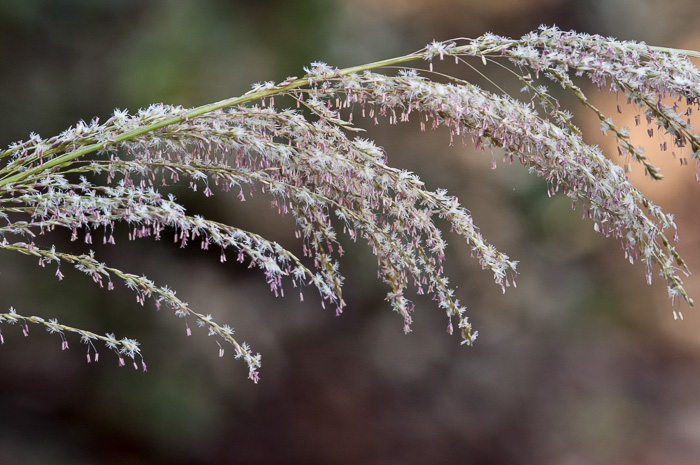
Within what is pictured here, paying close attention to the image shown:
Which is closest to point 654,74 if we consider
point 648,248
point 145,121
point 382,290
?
point 648,248

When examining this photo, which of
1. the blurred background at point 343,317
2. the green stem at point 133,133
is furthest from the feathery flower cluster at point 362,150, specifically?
the blurred background at point 343,317

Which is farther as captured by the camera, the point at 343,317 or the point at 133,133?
the point at 343,317

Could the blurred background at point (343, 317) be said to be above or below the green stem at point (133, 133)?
above

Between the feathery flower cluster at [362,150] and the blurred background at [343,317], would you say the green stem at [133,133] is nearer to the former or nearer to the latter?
the feathery flower cluster at [362,150]

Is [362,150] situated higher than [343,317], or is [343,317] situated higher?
[343,317]

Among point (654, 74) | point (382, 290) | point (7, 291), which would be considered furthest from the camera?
point (382, 290)

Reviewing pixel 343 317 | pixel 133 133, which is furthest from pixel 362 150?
pixel 343 317

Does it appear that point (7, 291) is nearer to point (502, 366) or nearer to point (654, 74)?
point (502, 366)

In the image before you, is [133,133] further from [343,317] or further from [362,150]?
[343,317]
